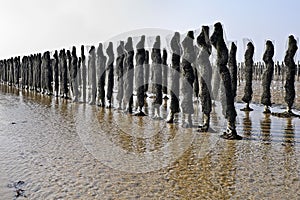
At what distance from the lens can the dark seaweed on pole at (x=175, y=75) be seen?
61.4 ft

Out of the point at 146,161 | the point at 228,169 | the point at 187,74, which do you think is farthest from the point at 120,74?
the point at 228,169

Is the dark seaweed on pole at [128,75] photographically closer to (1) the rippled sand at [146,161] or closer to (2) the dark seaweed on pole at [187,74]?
(1) the rippled sand at [146,161]

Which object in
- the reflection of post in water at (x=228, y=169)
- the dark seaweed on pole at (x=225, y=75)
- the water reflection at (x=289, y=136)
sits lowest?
the reflection of post in water at (x=228, y=169)

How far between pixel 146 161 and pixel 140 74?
12.4 metres

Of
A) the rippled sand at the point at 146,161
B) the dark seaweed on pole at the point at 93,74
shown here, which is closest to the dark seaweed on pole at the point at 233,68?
the rippled sand at the point at 146,161

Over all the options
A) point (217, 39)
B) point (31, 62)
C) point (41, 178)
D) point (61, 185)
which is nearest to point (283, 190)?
point (61, 185)

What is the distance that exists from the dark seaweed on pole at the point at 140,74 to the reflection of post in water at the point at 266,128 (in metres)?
7.78

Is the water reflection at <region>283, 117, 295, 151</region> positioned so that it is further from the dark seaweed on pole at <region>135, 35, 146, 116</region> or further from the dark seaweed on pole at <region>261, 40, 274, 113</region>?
the dark seaweed on pole at <region>135, 35, 146, 116</region>

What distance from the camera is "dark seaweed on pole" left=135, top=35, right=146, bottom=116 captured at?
22.4 meters

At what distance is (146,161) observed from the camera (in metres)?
Result: 11.2

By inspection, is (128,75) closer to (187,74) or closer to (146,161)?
(187,74)

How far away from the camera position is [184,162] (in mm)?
11133

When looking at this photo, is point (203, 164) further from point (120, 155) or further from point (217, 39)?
point (217, 39)

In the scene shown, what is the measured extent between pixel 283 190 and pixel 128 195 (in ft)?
12.6
